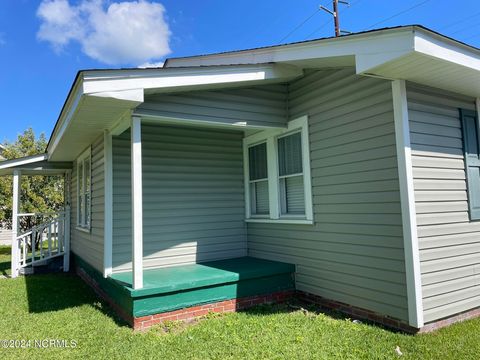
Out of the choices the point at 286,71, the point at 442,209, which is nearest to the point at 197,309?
the point at 442,209

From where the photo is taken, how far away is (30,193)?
13055 millimetres

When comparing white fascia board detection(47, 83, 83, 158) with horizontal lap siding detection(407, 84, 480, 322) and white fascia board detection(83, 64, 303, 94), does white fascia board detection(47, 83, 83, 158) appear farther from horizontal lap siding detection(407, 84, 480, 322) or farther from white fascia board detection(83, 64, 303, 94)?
horizontal lap siding detection(407, 84, 480, 322)

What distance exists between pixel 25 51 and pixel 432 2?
18.5m

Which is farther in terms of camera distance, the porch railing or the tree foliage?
the tree foliage

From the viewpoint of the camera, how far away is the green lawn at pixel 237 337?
3473mm

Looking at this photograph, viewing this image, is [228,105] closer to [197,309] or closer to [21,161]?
[197,309]

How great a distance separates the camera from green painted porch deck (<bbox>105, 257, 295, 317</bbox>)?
4.27 metres

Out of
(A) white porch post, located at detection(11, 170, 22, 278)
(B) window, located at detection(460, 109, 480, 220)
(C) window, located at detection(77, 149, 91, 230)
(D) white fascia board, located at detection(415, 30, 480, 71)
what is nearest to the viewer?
(D) white fascia board, located at detection(415, 30, 480, 71)

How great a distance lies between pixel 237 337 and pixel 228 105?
306 centimetres

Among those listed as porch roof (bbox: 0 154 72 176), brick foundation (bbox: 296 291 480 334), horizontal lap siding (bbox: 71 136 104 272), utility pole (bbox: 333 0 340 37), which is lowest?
brick foundation (bbox: 296 291 480 334)

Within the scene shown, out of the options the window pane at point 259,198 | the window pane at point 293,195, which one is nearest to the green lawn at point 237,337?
the window pane at point 293,195

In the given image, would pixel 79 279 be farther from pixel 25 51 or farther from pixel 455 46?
pixel 25 51

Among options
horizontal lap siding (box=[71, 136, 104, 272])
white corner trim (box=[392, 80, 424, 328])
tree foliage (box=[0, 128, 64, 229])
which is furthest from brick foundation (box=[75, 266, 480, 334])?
tree foliage (box=[0, 128, 64, 229])

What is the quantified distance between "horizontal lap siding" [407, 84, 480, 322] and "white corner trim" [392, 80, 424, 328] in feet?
0.37
